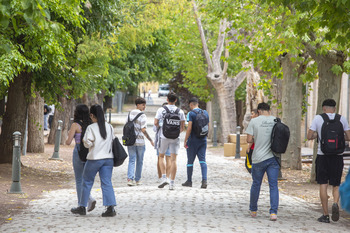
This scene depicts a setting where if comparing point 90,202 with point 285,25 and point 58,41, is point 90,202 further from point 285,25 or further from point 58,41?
point 285,25

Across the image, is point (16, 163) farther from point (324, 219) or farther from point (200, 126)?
point (324, 219)

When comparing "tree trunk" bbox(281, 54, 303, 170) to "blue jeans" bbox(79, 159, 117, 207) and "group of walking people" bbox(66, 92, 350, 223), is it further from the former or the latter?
"blue jeans" bbox(79, 159, 117, 207)

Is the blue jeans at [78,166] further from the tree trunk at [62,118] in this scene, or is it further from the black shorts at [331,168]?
the tree trunk at [62,118]

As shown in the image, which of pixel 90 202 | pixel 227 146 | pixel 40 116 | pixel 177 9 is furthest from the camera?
pixel 177 9

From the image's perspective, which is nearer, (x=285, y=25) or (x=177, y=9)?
(x=285, y=25)

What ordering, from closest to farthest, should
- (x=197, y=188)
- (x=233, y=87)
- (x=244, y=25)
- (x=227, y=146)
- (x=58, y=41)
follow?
1. (x=197, y=188)
2. (x=58, y=41)
3. (x=244, y=25)
4. (x=227, y=146)
5. (x=233, y=87)

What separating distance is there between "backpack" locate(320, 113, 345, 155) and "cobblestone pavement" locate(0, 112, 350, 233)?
3.28 ft

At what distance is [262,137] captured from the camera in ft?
29.4

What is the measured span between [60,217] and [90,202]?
1.70ft

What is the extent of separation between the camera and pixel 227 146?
23391 millimetres

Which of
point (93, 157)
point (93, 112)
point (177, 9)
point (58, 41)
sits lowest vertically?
point (93, 157)

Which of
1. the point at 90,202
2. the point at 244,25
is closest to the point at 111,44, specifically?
the point at 244,25

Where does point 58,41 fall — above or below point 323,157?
above

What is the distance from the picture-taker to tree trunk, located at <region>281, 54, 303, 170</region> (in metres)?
17.4
